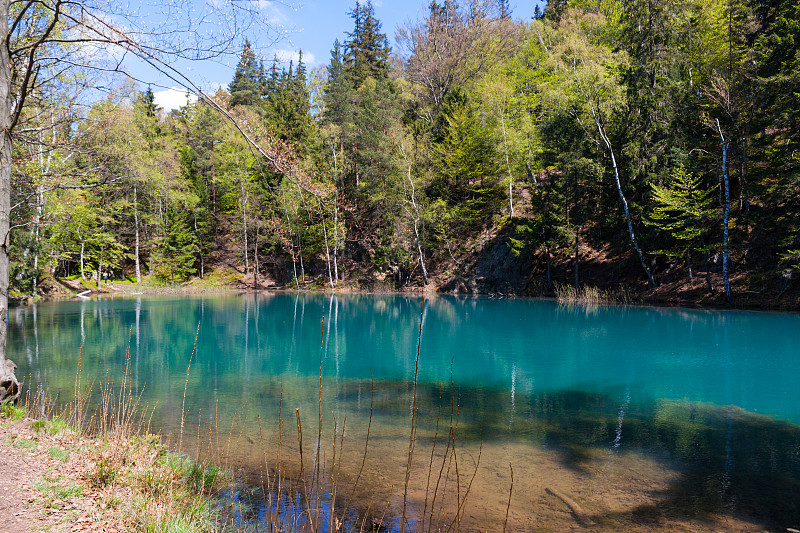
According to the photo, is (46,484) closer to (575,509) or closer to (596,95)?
(575,509)

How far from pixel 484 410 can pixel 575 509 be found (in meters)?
3.78

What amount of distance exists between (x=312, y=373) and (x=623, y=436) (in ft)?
24.6

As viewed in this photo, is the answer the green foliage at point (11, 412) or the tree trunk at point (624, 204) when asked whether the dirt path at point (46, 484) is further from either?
the tree trunk at point (624, 204)

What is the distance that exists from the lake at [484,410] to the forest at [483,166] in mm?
3843

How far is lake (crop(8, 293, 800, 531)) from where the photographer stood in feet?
16.6

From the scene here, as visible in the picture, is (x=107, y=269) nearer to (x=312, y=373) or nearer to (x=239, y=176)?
(x=239, y=176)

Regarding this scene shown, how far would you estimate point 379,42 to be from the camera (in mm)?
54531

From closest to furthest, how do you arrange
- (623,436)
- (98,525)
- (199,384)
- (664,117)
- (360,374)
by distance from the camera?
(98,525)
(623,436)
(199,384)
(360,374)
(664,117)

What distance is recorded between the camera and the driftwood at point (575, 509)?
4.77 metres

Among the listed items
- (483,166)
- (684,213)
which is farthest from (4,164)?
(483,166)

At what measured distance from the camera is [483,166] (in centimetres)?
3719

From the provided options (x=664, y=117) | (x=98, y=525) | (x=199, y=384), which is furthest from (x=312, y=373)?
(x=664, y=117)

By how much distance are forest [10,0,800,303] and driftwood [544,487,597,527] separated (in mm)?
4281

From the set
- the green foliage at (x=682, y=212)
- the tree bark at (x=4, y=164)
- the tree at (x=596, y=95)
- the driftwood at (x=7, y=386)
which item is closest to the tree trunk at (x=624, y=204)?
A: the tree at (x=596, y=95)
